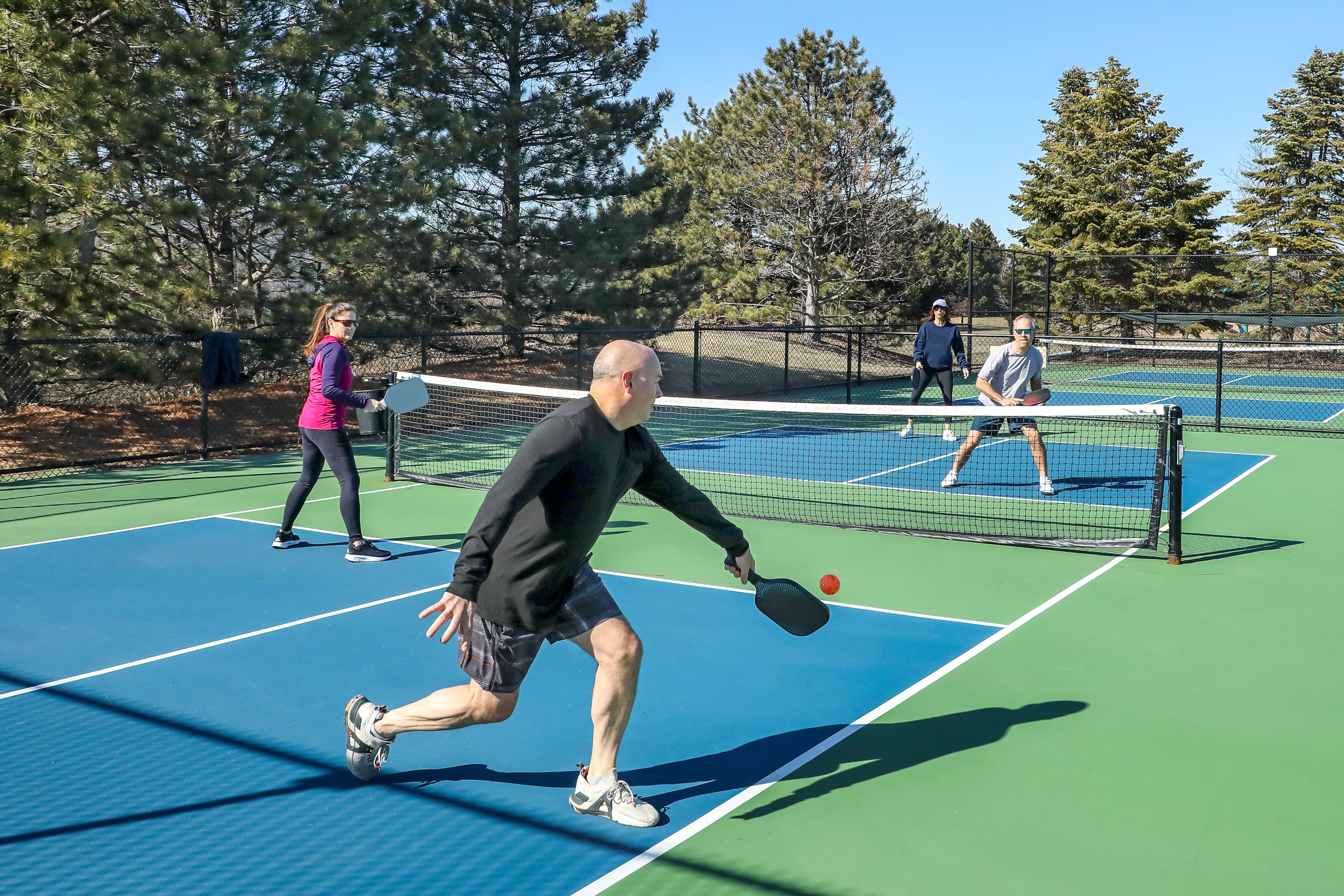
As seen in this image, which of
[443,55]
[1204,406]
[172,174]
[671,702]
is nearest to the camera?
[671,702]

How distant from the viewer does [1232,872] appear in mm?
3826

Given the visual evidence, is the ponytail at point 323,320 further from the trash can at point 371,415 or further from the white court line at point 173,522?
the white court line at point 173,522

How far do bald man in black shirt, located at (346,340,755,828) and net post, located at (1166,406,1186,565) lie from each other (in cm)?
528

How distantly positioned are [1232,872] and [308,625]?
16.9 ft

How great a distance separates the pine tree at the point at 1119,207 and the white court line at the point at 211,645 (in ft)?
113

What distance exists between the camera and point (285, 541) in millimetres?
9086

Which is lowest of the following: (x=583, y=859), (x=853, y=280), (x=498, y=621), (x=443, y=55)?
(x=583, y=859)

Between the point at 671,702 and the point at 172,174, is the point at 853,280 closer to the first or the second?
the point at 172,174

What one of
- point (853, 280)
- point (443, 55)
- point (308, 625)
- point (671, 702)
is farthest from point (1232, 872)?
point (853, 280)

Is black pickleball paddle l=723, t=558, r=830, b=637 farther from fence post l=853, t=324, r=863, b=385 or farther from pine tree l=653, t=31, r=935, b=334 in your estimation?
Answer: pine tree l=653, t=31, r=935, b=334

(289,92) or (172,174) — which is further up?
(289,92)

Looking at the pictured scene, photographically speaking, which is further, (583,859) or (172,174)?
(172,174)

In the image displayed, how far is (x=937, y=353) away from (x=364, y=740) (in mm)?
12340

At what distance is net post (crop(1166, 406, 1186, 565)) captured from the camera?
826 centimetres
